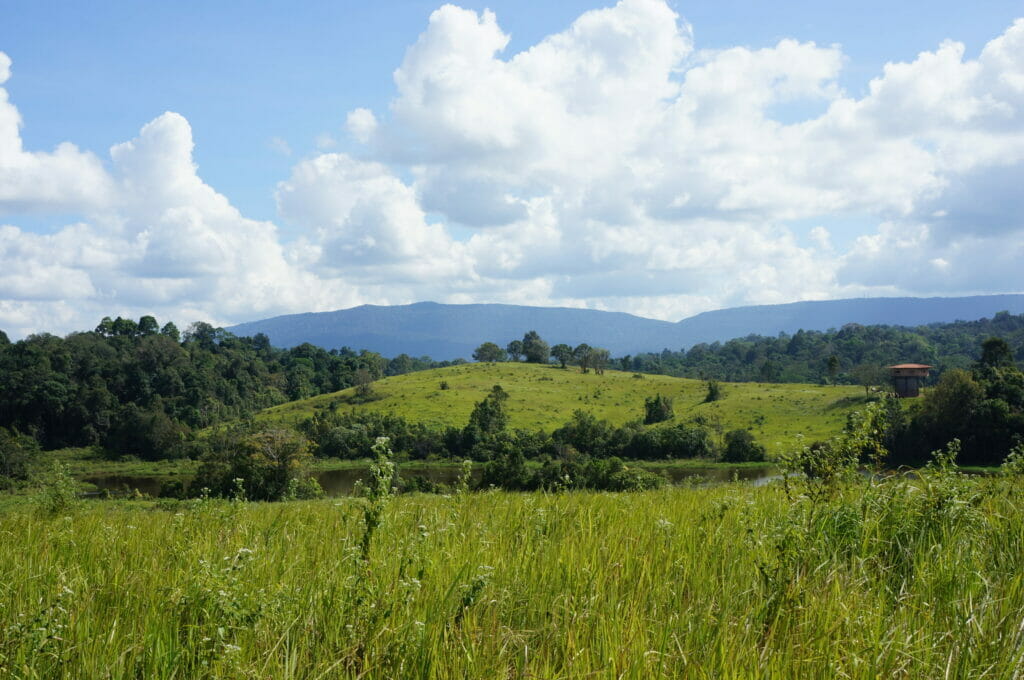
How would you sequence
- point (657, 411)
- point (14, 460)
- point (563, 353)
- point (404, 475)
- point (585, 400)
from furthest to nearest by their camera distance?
point (563, 353), point (585, 400), point (657, 411), point (404, 475), point (14, 460)

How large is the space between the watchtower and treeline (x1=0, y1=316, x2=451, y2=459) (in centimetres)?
9110

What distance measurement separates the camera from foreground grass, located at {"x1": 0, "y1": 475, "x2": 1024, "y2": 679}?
2326 millimetres

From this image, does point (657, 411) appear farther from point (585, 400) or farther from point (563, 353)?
point (563, 353)

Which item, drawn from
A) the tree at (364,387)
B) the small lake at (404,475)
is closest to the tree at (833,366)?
the small lake at (404,475)

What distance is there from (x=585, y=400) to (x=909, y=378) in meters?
49.4

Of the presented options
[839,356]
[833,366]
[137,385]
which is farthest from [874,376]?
[137,385]

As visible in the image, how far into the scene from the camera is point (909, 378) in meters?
93.2

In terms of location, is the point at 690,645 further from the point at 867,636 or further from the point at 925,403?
the point at 925,403

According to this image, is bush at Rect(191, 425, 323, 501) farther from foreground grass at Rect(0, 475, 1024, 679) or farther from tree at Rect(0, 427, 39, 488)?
foreground grass at Rect(0, 475, 1024, 679)

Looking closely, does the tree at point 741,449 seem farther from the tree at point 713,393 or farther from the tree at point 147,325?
the tree at point 147,325

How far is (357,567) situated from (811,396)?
103351mm

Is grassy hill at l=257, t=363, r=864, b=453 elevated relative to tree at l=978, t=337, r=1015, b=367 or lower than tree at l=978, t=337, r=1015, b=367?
lower

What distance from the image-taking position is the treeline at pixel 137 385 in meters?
104

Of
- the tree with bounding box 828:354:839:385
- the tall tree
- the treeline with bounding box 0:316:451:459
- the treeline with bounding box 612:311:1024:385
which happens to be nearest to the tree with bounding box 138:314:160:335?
the treeline with bounding box 0:316:451:459
